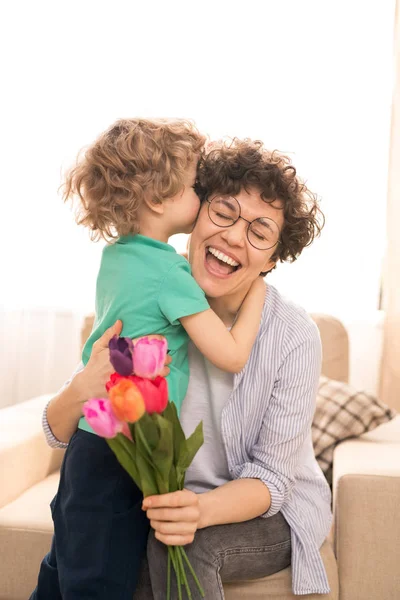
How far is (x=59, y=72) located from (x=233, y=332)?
2.74m

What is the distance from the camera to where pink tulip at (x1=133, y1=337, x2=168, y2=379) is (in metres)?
1.11

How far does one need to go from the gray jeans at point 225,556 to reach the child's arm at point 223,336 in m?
0.35

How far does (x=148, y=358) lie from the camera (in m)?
1.11

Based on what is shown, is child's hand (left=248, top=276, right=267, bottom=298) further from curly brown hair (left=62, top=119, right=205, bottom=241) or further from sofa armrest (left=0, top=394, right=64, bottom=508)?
sofa armrest (left=0, top=394, right=64, bottom=508)

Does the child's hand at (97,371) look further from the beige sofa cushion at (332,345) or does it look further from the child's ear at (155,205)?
the beige sofa cushion at (332,345)

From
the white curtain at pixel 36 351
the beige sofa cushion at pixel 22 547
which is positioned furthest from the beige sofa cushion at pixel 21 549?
the white curtain at pixel 36 351

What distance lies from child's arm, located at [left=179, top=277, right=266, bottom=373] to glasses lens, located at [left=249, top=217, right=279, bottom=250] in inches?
6.2

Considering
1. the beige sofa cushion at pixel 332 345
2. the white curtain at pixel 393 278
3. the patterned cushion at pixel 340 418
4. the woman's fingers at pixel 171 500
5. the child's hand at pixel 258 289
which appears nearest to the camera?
the woman's fingers at pixel 171 500

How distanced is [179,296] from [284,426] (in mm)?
383

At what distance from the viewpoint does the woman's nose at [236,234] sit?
170 cm

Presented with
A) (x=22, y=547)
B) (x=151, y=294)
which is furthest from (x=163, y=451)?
(x=22, y=547)

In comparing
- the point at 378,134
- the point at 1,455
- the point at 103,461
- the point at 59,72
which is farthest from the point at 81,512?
the point at 59,72

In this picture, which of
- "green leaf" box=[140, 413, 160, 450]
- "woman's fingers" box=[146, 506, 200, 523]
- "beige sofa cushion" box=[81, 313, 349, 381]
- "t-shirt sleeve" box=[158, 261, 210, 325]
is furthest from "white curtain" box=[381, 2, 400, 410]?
"green leaf" box=[140, 413, 160, 450]

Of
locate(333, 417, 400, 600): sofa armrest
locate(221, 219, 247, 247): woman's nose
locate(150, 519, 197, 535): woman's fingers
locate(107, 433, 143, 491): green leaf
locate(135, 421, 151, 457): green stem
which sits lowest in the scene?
locate(333, 417, 400, 600): sofa armrest
